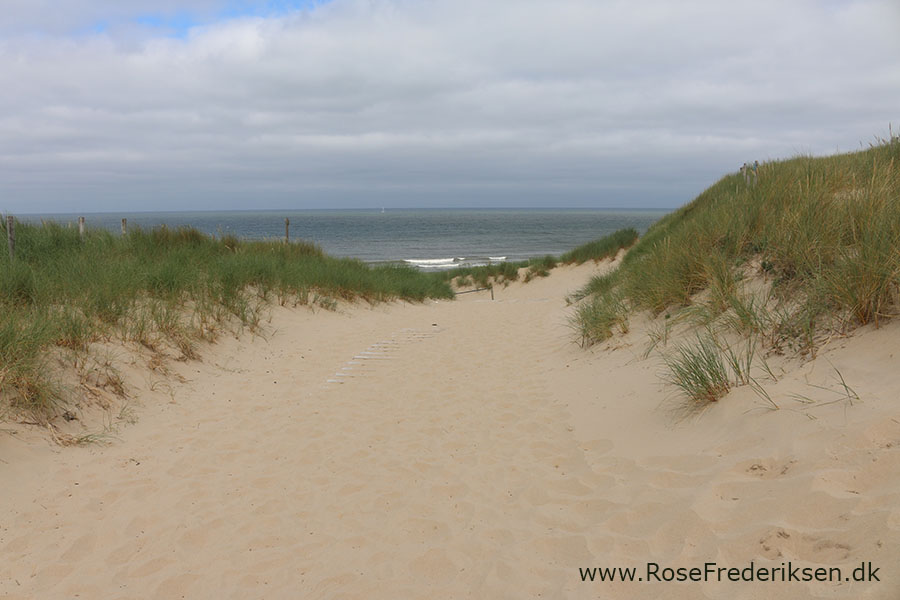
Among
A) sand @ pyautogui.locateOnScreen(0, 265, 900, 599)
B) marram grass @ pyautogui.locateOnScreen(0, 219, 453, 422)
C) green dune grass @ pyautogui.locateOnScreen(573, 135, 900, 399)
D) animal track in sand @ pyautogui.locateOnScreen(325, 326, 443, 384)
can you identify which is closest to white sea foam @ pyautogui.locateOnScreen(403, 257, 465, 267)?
marram grass @ pyautogui.locateOnScreen(0, 219, 453, 422)

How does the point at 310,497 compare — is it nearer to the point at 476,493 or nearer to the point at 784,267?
the point at 476,493

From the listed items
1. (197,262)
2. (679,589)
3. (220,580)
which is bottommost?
(220,580)

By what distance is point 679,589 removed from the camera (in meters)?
2.13

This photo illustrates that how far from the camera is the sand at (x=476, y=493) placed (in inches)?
91.0

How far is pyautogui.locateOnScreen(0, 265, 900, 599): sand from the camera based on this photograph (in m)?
2.31

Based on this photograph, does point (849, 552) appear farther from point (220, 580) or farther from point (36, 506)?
point (36, 506)

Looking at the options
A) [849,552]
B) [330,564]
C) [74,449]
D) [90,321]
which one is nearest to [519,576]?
[330,564]

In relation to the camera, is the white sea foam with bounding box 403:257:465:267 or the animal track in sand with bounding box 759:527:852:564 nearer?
the animal track in sand with bounding box 759:527:852:564

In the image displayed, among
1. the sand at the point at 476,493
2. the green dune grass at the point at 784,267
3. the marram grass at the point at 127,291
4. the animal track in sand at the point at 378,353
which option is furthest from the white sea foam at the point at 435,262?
the sand at the point at 476,493

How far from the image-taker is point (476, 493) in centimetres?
356

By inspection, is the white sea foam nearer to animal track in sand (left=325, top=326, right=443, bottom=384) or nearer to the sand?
animal track in sand (left=325, top=326, right=443, bottom=384)

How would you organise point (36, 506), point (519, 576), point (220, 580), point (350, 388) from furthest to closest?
1. point (350, 388)
2. point (36, 506)
3. point (220, 580)
4. point (519, 576)

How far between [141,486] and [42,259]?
6.30m

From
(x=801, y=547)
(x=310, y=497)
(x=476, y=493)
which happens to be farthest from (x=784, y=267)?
(x=310, y=497)
